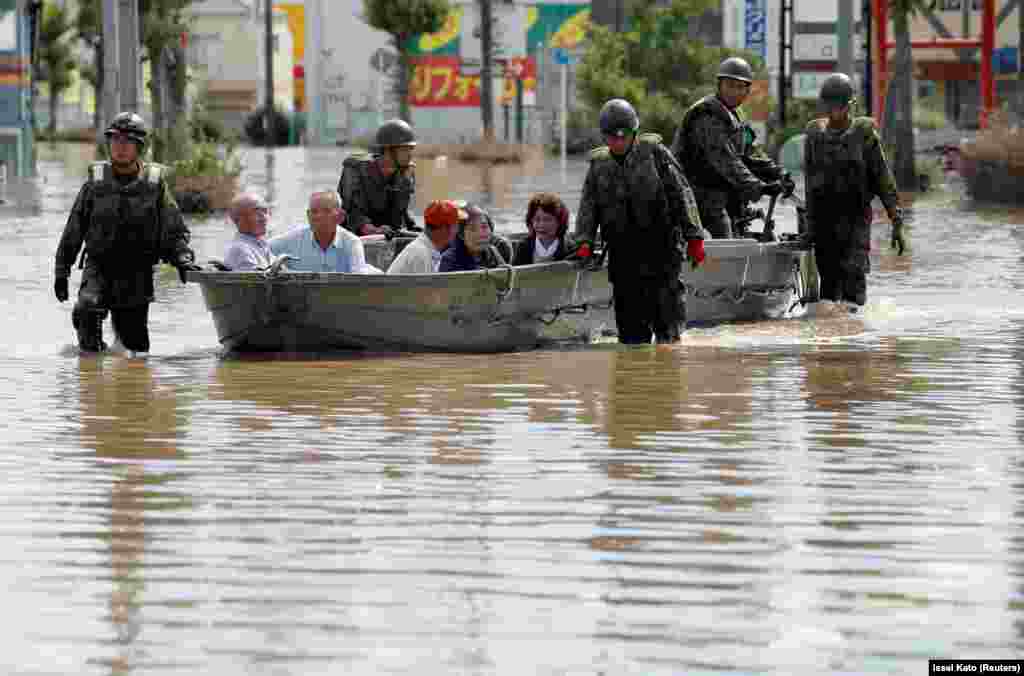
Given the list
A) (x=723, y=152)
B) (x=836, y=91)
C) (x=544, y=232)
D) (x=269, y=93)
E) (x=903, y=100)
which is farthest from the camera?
(x=269, y=93)

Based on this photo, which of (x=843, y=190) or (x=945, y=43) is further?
(x=945, y=43)

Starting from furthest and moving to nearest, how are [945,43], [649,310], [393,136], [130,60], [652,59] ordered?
1. [945,43]
2. [652,59]
3. [130,60]
4. [393,136]
5. [649,310]

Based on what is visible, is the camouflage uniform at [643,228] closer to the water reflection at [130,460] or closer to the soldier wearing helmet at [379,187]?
the soldier wearing helmet at [379,187]

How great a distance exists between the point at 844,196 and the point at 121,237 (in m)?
5.52

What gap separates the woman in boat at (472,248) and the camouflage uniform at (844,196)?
3.34 m

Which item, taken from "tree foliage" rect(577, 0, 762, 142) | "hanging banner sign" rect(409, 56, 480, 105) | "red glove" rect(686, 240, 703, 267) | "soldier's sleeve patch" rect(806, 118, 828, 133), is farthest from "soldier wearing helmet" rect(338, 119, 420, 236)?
"hanging banner sign" rect(409, 56, 480, 105)

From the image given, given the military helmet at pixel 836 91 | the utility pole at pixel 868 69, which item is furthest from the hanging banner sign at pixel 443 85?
the military helmet at pixel 836 91

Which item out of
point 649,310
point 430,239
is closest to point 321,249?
point 430,239

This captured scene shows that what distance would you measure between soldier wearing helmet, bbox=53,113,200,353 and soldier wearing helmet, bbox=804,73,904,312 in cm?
511

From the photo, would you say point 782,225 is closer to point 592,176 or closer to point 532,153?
point 592,176

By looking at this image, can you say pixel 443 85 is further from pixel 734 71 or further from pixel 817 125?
pixel 734 71

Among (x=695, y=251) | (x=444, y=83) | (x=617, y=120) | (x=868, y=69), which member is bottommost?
(x=695, y=251)

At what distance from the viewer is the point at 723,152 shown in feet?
56.0

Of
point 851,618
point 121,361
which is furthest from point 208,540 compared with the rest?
point 121,361
